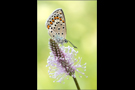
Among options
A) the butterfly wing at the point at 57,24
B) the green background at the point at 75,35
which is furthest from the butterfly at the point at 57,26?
the green background at the point at 75,35

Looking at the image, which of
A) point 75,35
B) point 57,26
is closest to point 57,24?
point 57,26

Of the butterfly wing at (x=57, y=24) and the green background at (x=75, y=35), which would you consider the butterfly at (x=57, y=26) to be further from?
the green background at (x=75, y=35)

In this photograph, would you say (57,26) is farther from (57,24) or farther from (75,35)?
(75,35)

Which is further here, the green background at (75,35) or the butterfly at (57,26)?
the green background at (75,35)

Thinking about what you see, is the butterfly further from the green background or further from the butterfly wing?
the green background

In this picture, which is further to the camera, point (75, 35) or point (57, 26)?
point (75, 35)

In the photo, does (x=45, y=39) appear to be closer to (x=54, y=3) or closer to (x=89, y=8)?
(x=54, y=3)

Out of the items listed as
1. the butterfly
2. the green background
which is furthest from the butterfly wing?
the green background
